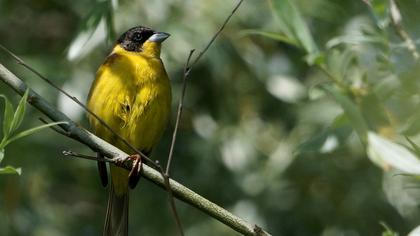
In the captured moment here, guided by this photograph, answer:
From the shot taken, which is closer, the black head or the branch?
the branch

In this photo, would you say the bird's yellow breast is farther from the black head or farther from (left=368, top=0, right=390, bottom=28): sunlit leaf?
(left=368, top=0, right=390, bottom=28): sunlit leaf

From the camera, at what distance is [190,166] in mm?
6715

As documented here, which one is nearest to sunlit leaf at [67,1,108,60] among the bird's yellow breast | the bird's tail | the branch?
the bird's yellow breast

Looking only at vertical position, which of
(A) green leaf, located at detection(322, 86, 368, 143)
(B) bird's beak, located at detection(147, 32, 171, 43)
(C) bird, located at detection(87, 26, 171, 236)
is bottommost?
(C) bird, located at detection(87, 26, 171, 236)

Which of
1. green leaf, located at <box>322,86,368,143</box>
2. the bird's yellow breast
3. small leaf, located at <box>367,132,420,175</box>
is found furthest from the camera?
the bird's yellow breast

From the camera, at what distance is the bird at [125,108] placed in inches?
182

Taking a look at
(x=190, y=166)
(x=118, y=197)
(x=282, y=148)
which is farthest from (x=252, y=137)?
(x=118, y=197)

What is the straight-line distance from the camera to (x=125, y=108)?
15.2 feet

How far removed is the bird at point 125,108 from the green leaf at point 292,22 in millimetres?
1191

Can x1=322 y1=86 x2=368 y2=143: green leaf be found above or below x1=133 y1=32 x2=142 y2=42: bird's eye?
above

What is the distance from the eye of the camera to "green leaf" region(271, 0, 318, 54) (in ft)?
11.8

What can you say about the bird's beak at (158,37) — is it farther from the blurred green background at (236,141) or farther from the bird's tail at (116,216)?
the bird's tail at (116,216)

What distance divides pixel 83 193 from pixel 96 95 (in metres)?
2.67

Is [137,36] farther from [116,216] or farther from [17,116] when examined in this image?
[17,116]
